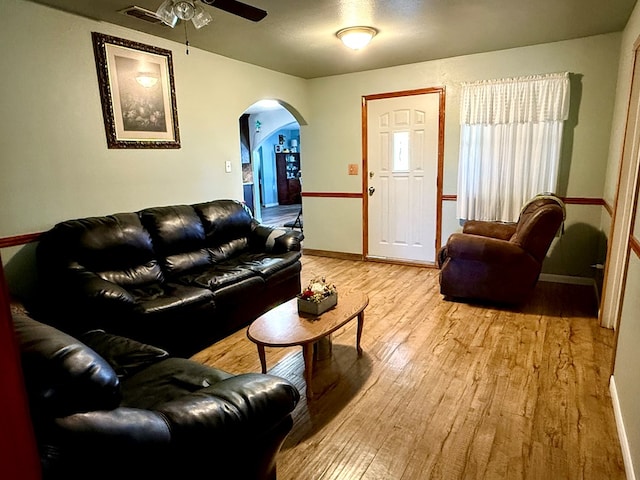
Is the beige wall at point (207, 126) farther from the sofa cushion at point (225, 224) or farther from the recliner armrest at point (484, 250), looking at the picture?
the recliner armrest at point (484, 250)

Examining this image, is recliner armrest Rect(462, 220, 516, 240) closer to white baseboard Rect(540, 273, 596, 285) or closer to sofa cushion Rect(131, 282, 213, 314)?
white baseboard Rect(540, 273, 596, 285)

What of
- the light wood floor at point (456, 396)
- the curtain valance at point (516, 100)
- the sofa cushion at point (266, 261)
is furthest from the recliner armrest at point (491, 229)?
the sofa cushion at point (266, 261)

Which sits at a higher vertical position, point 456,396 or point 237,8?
point 237,8

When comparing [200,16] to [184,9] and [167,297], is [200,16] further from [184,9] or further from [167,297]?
[167,297]

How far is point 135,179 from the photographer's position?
3418 millimetres

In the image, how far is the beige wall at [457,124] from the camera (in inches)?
149

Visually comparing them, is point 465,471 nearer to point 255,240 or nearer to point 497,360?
point 497,360

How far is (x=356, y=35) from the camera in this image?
3.32 meters

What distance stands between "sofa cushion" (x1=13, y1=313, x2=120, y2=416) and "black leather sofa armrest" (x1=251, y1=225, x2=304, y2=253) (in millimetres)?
2675

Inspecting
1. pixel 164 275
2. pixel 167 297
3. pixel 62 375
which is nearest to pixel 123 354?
pixel 167 297

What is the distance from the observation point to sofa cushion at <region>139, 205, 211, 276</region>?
3.18 metres

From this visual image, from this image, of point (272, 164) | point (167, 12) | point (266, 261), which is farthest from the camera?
point (272, 164)

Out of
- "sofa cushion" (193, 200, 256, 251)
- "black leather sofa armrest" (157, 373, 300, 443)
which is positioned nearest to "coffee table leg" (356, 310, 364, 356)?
"black leather sofa armrest" (157, 373, 300, 443)

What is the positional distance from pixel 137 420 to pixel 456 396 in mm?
1776
